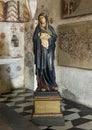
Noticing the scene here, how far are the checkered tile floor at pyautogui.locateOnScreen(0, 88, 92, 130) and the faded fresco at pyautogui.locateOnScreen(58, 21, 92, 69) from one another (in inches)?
27.1

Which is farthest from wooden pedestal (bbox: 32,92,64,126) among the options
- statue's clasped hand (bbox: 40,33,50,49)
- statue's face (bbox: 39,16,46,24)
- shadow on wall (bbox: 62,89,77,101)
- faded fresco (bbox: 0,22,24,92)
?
faded fresco (bbox: 0,22,24,92)

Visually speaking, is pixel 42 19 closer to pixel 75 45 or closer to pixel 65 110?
pixel 75 45

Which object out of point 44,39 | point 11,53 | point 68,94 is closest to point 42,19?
point 44,39

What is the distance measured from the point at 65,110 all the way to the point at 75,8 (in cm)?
169

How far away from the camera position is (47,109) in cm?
347

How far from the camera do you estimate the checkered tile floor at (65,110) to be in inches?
132

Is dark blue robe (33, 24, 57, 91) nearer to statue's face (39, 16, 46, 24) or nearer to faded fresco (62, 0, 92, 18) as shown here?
statue's face (39, 16, 46, 24)

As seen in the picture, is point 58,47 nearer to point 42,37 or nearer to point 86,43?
point 86,43

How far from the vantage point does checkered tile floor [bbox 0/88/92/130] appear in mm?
3355

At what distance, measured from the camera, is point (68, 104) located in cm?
440

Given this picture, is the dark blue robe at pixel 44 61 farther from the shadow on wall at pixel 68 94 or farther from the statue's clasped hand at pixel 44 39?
the shadow on wall at pixel 68 94

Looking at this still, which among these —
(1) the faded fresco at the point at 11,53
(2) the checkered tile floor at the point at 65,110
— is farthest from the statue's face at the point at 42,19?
(1) the faded fresco at the point at 11,53

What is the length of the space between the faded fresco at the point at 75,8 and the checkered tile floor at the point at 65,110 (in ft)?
4.97

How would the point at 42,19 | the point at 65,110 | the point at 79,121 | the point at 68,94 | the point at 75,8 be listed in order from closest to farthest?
the point at 42,19, the point at 79,121, the point at 65,110, the point at 75,8, the point at 68,94
